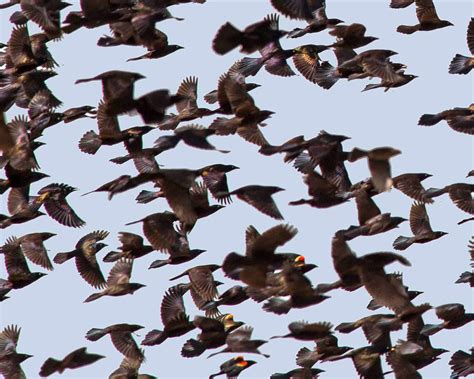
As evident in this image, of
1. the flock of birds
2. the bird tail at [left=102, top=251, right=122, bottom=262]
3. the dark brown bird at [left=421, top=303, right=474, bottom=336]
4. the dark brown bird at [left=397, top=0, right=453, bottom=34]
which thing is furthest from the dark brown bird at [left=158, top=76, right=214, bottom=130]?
the dark brown bird at [left=421, top=303, right=474, bottom=336]

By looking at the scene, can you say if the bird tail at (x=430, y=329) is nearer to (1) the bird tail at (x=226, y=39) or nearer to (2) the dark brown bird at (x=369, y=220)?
(2) the dark brown bird at (x=369, y=220)

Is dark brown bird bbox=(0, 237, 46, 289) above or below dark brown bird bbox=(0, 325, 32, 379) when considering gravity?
above

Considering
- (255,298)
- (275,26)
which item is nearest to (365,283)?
(255,298)

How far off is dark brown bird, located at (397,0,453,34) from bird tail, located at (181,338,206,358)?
5.24m

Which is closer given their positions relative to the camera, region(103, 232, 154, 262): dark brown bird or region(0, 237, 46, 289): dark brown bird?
region(103, 232, 154, 262): dark brown bird

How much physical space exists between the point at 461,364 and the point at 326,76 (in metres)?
4.47

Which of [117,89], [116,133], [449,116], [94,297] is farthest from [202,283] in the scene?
[117,89]

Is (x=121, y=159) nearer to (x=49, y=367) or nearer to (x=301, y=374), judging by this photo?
(x=301, y=374)

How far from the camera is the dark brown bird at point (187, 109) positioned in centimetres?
2791

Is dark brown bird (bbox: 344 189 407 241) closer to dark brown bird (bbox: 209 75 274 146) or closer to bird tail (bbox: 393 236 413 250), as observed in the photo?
dark brown bird (bbox: 209 75 274 146)

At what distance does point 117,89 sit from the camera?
24.4 metres

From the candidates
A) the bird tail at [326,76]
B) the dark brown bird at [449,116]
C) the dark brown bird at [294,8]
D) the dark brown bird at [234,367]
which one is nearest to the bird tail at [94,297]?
the dark brown bird at [234,367]

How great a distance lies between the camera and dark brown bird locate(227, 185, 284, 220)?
25325mm

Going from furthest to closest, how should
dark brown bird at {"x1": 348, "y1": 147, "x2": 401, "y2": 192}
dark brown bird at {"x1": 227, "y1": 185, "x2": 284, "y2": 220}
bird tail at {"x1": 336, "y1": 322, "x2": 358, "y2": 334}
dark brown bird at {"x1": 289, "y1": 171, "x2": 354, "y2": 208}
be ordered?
bird tail at {"x1": 336, "y1": 322, "x2": 358, "y2": 334}, dark brown bird at {"x1": 227, "y1": 185, "x2": 284, "y2": 220}, dark brown bird at {"x1": 289, "y1": 171, "x2": 354, "y2": 208}, dark brown bird at {"x1": 348, "y1": 147, "x2": 401, "y2": 192}
